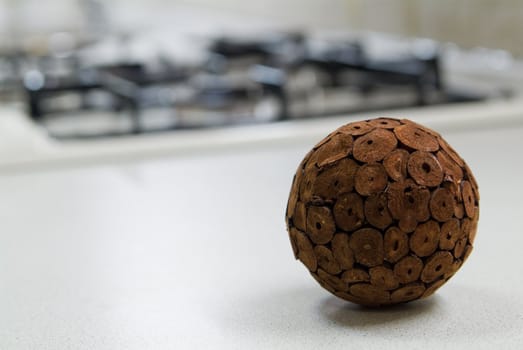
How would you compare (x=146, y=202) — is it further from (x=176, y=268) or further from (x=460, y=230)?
(x=460, y=230)

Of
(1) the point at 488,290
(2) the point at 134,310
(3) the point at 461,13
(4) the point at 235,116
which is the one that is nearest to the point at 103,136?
(4) the point at 235,116

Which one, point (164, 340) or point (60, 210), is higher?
point (164, 340)

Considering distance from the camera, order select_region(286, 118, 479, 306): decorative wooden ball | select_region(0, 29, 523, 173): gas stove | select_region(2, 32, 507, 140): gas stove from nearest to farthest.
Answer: select_region(286, 118, 479, 306): decorative wooden ball → select_region(0, 29, 523, 173): gas stove → select_region(2, 32, 507, 140): gas stove

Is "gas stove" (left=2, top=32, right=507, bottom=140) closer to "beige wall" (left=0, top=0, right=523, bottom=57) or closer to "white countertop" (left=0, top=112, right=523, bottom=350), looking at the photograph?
"beige wall" (left=0, top=0, right=523, bottom=57)

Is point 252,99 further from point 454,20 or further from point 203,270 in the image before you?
point 203,270

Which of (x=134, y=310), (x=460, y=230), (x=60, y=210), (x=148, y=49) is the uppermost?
(x=460, y=230)

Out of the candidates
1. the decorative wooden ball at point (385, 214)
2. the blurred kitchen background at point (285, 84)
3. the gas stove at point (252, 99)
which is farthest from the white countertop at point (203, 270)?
the blurred kitchen background at point (285, 84)

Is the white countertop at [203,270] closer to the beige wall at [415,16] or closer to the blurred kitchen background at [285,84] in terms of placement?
the blurred kitchen background at [285,84]

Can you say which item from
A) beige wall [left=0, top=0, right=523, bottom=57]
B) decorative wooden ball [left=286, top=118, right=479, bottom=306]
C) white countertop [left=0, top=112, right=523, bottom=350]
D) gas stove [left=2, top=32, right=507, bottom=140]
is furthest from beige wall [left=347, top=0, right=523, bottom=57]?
decorative wooden ball [left=286, top=118, right=479, bottom=306]
